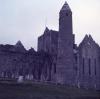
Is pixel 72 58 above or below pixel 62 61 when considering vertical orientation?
above

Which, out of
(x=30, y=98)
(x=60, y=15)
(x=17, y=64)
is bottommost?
(x=30, y=98)

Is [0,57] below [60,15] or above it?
below

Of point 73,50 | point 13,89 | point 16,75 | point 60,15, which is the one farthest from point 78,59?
point 13,89

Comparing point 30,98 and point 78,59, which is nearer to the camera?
point 30,98

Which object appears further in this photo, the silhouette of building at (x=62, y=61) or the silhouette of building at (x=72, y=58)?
the silhouette of building at (x=62, y=61)

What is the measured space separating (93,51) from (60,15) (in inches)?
402

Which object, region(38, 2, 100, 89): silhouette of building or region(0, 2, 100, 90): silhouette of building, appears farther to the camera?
region(0, 2, 100, 90): silhouette of building

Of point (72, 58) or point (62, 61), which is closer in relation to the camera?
point (62, 61)

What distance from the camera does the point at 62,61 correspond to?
45781 millimetres

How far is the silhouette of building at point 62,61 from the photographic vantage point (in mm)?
45938

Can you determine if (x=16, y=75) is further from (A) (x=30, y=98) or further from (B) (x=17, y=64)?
(A) (x=30, y=98)

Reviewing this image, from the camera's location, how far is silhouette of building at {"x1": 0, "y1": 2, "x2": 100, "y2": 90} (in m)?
45.9

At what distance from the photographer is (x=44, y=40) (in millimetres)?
57000

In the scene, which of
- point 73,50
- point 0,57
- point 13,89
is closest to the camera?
point 13,89
